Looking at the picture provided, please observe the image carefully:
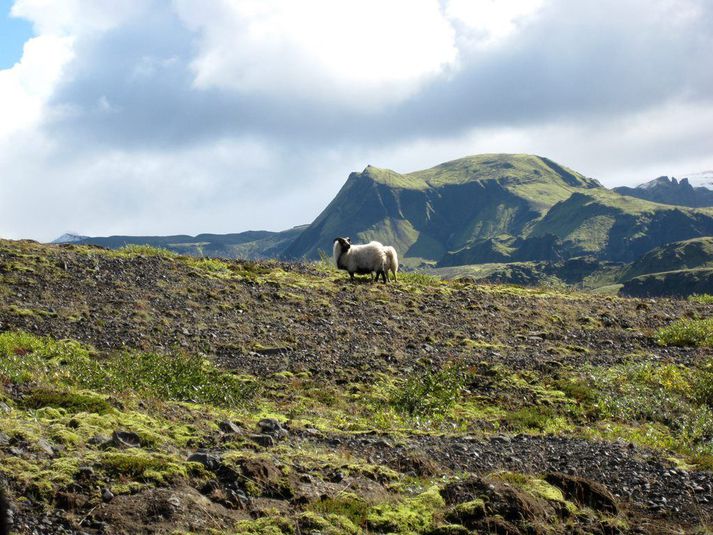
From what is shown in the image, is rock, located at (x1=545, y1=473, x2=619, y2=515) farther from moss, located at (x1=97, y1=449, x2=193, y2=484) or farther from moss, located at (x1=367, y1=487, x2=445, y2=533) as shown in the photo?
moss, located at (x1=97, y1=449, x2=193, y2=484)

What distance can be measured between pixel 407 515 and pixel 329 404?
7.98 meters

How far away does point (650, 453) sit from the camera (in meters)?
13.1

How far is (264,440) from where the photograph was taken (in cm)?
1152

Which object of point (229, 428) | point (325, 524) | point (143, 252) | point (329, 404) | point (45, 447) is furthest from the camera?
point (143, 252)

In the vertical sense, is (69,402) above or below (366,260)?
below

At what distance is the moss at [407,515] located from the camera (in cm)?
890

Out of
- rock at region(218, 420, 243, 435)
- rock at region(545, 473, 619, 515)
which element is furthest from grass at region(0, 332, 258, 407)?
rock at region(545, 473, 619, 515)

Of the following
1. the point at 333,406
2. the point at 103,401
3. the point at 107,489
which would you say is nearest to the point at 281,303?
the point at 333,406

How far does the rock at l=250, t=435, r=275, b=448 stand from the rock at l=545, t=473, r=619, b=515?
15.4 ft

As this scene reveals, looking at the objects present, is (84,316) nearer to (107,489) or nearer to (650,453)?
(107,489)

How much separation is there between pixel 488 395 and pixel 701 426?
17.6 ft

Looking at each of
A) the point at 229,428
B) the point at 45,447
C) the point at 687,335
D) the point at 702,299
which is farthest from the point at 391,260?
the point at 45,447

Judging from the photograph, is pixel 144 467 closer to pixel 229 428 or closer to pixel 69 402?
pixel 229 428

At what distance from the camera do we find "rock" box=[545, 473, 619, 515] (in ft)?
33.2
